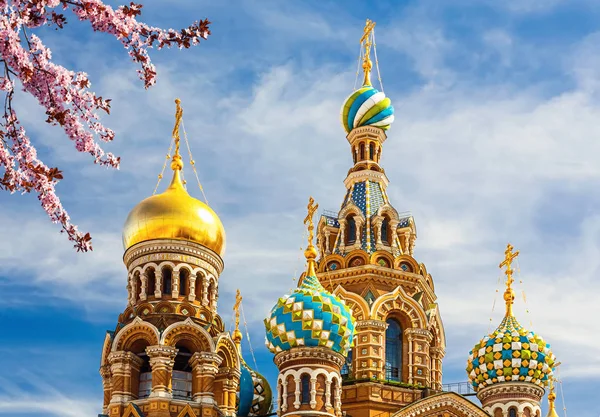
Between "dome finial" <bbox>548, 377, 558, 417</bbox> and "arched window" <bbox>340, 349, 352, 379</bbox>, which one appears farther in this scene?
"dome finial" <bbox>548, 377, 558, 417</bbox>

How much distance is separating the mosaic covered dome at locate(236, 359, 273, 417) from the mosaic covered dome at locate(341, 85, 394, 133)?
605 cm

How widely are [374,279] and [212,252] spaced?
3393 mm

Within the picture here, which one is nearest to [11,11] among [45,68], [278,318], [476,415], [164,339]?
[45,68]

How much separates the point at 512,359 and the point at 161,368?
7173 millimetres

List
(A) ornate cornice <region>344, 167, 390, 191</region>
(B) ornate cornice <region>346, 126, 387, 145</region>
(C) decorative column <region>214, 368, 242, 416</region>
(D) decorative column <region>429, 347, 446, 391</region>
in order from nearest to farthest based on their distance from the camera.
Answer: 1. (C) decorative column <region>214, 368, 242, 416</region>
2. (D) decorative column <region>429, 347, 446, 391</region>
3. (A) ornate cornice <region>344, 167, 390, 191</region>
4. (B) ornate cornice <region>346, 126, 387, 145</region>

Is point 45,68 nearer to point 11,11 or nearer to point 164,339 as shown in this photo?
point 11,11

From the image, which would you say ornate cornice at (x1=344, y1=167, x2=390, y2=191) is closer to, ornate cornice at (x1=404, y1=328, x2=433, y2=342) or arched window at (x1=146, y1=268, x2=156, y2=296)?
ornate cornice at (x1=404, y1=328, x2=433, y2=342)

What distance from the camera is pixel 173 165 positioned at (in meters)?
24.5

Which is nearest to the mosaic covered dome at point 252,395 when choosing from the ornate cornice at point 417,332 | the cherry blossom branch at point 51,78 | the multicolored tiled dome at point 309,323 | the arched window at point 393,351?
the arched window at point 393,351

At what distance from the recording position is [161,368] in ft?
70.6

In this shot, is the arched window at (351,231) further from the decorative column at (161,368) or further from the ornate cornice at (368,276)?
the decorative column at (161,368)

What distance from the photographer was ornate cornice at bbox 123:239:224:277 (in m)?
22.8

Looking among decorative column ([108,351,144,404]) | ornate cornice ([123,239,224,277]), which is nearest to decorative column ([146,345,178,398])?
decorative column ([108,351,144,404])

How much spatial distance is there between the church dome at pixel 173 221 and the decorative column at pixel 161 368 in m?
2.39
